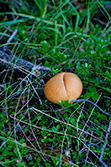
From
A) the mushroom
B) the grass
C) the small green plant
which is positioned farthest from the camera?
the small green plant

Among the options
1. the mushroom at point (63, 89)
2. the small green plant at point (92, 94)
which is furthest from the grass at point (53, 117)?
the mushroom at point (63, 89)

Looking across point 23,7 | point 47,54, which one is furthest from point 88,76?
point 23,7

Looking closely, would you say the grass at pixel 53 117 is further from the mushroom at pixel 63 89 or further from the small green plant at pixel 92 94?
the mushroom at pixel 63 89

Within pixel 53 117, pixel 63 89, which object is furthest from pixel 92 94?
pixel 53 117

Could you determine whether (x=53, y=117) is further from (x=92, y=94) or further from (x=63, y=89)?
(x=92, y=94)

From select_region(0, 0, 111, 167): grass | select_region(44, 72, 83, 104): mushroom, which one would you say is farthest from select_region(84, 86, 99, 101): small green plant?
select_region(44, 72, 83, 104): mushroom

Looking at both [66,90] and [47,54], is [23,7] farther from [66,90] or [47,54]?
[66,90]

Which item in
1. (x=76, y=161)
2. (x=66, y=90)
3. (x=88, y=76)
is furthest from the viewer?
(x=88, y=76)

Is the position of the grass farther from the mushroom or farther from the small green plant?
the mushroom

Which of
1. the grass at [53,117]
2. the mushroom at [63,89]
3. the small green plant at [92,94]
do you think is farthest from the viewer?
the small green plant at [92,94]
